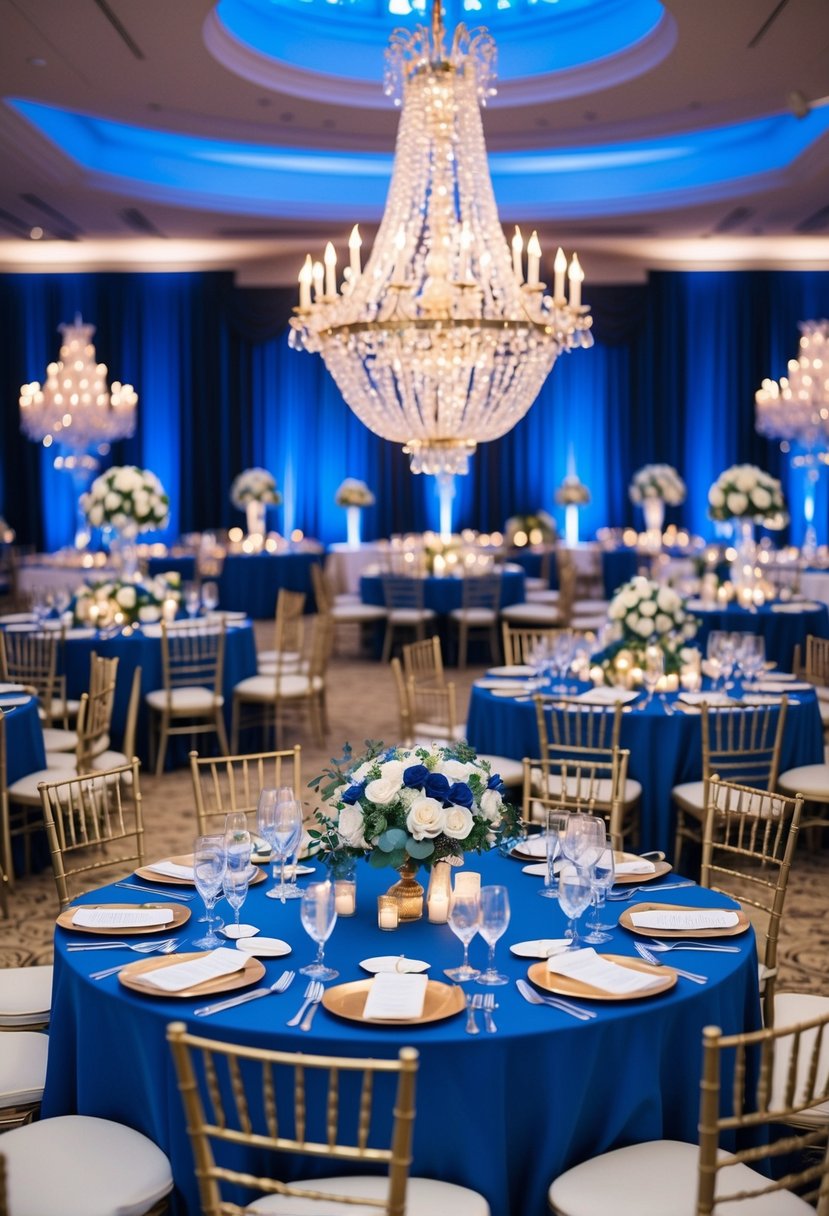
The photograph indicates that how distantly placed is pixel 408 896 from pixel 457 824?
0.96ft

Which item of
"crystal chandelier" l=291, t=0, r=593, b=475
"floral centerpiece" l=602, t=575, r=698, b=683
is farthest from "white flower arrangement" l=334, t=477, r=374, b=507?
"crystal chandelier" l=291, t=0, r=593, b=475

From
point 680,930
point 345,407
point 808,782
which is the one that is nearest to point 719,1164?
point 680,930

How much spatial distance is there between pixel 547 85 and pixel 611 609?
18.6 ft

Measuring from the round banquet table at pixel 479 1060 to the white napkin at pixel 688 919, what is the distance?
0.10 m

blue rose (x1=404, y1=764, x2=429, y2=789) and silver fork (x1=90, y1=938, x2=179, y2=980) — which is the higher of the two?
blue rose (x1=404, y1=764, x2=429, y2=789)

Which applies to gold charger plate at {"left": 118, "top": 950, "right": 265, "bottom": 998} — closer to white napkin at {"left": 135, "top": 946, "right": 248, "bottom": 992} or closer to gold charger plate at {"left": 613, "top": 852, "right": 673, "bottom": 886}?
white napkin at {"left": 135, "top": 946, "right": 248, "bottom": 992}

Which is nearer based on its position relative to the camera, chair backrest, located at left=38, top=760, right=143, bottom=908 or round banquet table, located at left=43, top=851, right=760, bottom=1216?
round banquet table, located at left=43, top=851, right=760, bottom=1216

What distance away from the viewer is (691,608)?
10.0 metres

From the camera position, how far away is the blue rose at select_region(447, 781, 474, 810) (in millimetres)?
3268

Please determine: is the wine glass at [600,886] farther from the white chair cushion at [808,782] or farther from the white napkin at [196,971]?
the white chair cushion at [808,782]

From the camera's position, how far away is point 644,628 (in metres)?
6.69

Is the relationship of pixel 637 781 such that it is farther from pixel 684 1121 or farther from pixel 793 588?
pixel 793 588

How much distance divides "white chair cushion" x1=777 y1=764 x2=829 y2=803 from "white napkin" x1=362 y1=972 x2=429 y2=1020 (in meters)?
3.41

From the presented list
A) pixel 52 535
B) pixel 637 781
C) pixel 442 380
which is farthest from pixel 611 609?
pixel 52 535
